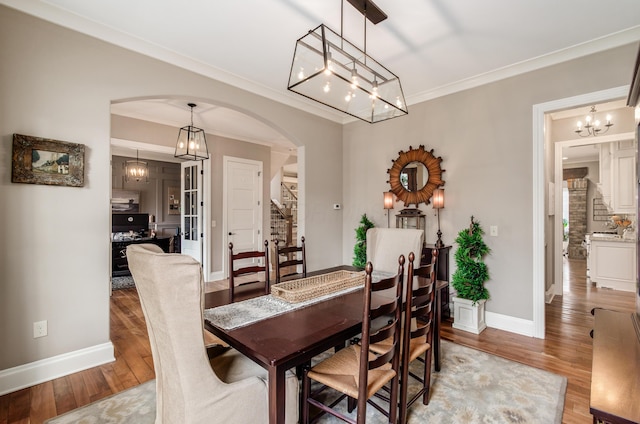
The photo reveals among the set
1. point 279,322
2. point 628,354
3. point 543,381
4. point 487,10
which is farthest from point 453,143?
point 279,322

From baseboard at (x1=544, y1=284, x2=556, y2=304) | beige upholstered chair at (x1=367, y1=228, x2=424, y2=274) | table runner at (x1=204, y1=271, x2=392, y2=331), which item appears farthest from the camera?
baseboard at (x1=544, y1=284, x2=556, y2=304)

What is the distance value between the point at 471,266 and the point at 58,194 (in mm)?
3971

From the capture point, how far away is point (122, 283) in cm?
544

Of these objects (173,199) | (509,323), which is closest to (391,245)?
(509,323)

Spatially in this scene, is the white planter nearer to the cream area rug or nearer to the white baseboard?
the cream area rug

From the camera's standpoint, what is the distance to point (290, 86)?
2.07 meters

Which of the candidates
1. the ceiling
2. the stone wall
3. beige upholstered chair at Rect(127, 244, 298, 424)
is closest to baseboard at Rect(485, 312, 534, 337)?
the ceiling

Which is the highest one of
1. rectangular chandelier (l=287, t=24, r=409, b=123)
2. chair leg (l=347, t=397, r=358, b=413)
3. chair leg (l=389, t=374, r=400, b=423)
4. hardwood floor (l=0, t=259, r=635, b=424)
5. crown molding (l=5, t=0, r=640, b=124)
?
crown molding (l=5, t=0, r=640, b=124)

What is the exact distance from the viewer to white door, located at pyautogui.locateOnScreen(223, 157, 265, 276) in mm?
5793

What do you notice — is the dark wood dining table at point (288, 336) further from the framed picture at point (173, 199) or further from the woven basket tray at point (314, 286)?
the framed picture at point (173, 199)

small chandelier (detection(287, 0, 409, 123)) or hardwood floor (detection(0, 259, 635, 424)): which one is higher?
small chandelier (detection(287, 0, 409, 123))

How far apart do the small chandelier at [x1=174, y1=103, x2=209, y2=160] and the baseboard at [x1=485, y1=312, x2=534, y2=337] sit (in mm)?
4452

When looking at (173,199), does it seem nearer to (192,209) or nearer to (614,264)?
(192,209)

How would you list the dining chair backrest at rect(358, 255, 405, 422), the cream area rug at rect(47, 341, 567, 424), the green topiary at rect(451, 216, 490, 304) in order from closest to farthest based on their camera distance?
the dining chair backrest at rect(358, 255, 405, 422)
the cream area rug at rect(47, 341, 567, 424)
the green topiary at rect(451, 216, 490, 304)
